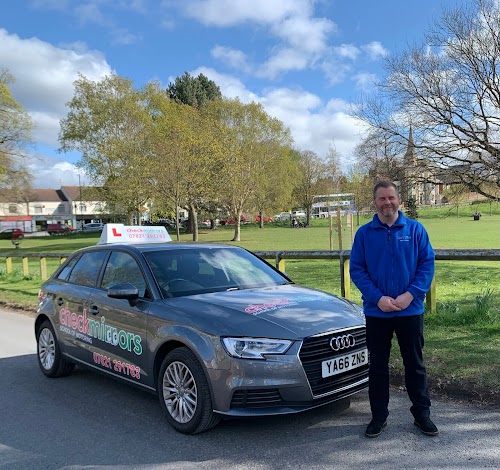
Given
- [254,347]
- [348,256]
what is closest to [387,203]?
[254,347]

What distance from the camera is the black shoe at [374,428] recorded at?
3.74m

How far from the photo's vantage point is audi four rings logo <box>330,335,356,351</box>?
12.7ft

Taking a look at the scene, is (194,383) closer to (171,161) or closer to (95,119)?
(171,161)

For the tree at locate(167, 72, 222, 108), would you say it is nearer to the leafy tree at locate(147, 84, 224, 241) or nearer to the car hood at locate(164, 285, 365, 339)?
the leafy tree at locate(147, 84, 224, 241)

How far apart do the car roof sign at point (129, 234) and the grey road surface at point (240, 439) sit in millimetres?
6549

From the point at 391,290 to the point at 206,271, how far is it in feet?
6.60

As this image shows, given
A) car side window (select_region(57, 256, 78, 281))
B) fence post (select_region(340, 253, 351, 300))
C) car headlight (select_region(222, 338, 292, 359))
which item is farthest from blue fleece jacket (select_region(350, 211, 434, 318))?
fence post (select_region(340, 253, 351, 300))

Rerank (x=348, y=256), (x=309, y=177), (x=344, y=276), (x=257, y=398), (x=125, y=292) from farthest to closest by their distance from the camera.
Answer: (x=309, y=177) → (x=344, y=276) → (x=348, y=256) → (x=125, y=292) → (x=257, y=398)

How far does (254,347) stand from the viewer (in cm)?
366

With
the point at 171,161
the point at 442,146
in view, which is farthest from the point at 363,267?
the point at 171,161

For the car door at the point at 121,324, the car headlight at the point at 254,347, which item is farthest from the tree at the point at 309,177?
the car headlight at the point at 254,347

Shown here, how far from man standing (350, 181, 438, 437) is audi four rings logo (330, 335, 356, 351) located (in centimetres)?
23

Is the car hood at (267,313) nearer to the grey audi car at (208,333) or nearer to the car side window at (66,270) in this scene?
the grey audi car at (208,333)

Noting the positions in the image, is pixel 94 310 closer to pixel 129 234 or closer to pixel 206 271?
pixel 206 271
